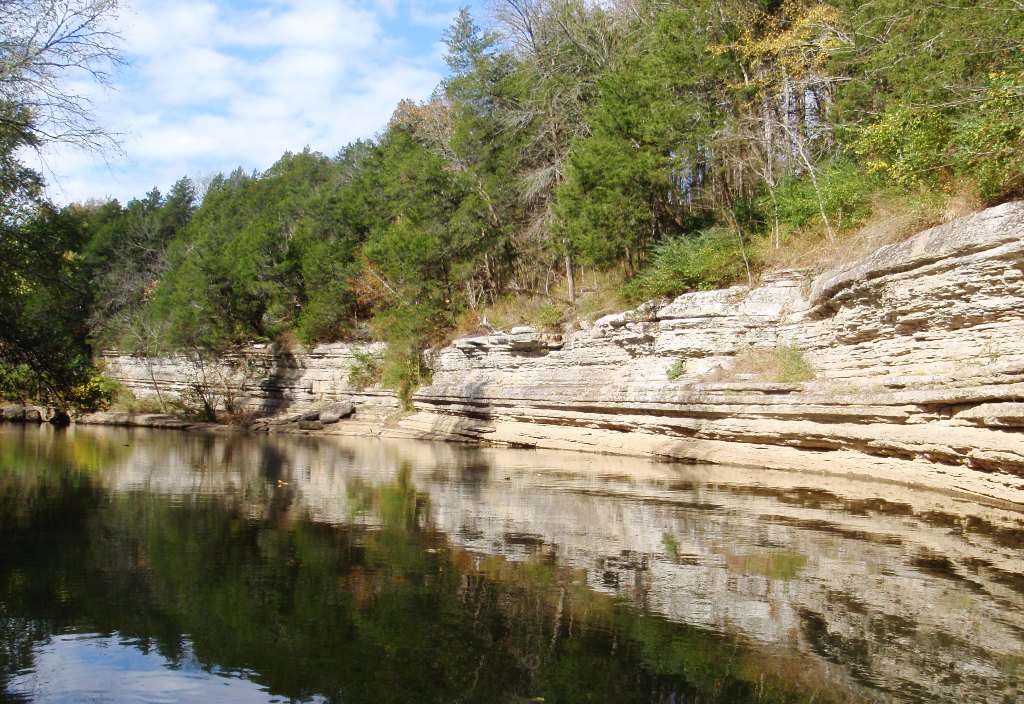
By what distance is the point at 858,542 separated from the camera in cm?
941

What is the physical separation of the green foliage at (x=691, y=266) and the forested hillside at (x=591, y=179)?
70 millimetres

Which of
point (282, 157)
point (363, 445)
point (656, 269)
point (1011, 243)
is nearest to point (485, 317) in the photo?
point (363, 445)

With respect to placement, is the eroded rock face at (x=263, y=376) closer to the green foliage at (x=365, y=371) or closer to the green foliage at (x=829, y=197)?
the green foliage at (x=365, y=371)

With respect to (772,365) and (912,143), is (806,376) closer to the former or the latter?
(772,365)

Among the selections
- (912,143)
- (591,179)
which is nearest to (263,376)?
(591,179)

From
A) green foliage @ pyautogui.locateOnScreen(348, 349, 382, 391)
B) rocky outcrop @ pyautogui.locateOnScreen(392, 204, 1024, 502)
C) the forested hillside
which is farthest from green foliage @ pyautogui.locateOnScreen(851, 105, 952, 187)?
green foliage @ pyautogui.locateOnScreen(348, 349, 382, 391)

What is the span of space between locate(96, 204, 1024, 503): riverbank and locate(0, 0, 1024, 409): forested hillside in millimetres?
1601

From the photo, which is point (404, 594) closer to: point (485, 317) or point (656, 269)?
point (656, 269)

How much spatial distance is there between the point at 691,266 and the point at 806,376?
19.4 feet

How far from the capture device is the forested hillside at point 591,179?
14297 mm

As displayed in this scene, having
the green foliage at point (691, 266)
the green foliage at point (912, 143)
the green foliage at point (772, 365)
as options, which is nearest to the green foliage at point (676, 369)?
the green foliage at point (772, 365)

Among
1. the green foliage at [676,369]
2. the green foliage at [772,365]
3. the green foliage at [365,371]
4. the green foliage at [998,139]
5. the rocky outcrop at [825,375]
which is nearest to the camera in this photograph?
the rocky outcrop at [825,375]

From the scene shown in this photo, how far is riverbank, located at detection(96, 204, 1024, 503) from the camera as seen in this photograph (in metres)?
12.5

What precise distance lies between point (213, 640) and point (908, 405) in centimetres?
1200
